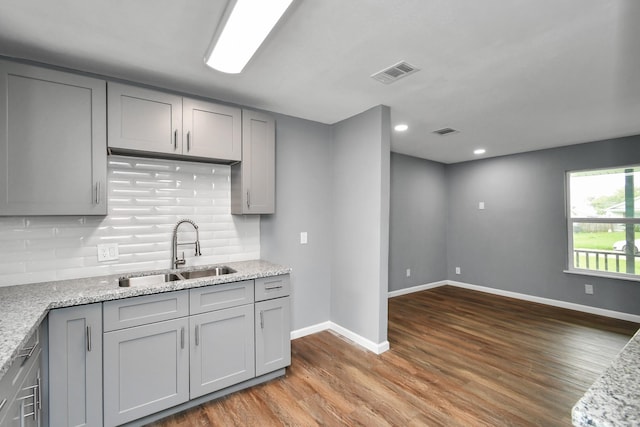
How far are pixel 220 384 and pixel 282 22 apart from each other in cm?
248

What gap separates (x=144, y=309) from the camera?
194 centimetres

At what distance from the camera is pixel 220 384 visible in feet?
7.25

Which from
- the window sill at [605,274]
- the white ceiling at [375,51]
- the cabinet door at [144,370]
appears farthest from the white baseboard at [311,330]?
the window sill at [605,274]

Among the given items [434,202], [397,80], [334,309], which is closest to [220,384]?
[334,309]

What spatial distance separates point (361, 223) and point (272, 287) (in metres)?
1.21

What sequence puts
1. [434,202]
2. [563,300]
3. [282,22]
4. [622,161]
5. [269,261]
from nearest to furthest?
1. [282,22]
2. [269,261]
3. [622,161]
4. [563,300]
5. [434,202]

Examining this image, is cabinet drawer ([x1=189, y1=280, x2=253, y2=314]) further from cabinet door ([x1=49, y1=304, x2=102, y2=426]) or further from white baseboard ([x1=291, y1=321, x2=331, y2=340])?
white baseboard ([x1=291, y1=321, x2=331, y2=340])

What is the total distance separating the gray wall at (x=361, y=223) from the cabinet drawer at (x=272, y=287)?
0.97 metres

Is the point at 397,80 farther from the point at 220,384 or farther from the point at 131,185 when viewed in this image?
the point at 220,384

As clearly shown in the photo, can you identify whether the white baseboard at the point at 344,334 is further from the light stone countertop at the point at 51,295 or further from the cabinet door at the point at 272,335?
the light stone countertop at the point at 51,295

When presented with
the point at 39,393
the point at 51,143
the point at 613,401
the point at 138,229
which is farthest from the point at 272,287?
the point at 613,401

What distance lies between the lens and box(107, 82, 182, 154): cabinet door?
6.90ft

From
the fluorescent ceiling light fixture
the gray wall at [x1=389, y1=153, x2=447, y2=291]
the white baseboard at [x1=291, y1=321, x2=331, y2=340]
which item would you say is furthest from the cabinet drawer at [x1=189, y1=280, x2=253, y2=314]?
the gray wall at [x1=389, y1=153, x2=447, y2=291]

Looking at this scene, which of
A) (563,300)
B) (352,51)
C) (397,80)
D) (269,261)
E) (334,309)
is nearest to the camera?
(352,51)
